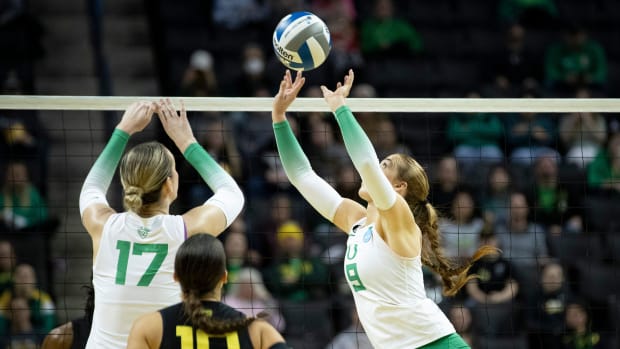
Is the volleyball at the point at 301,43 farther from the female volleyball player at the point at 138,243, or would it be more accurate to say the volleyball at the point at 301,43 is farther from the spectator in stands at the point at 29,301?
the spectator in stands at the point at 29,301

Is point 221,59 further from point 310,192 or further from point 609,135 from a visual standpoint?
point 310,192

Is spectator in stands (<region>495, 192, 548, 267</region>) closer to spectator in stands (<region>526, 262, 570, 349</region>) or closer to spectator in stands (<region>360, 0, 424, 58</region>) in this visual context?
spectator in stands (<region>526, 262, 570, 349</region>)

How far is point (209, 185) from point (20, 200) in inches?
215

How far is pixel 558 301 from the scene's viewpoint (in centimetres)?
1019

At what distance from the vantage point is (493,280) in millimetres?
10055

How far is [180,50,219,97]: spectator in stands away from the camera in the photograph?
12203 millimetres

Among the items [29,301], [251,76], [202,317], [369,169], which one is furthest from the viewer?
[251,76]

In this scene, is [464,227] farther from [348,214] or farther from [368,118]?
[348,214]

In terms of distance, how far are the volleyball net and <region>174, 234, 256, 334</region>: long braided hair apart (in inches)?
189

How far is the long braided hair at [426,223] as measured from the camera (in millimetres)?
5969

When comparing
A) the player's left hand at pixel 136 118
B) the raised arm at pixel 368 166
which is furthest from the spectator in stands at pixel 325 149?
the raised arm at pixel 368 166

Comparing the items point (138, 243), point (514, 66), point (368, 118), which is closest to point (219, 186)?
point (138, 243)

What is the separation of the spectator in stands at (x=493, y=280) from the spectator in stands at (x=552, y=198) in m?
1.06

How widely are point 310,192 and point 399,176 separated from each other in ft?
2.08
